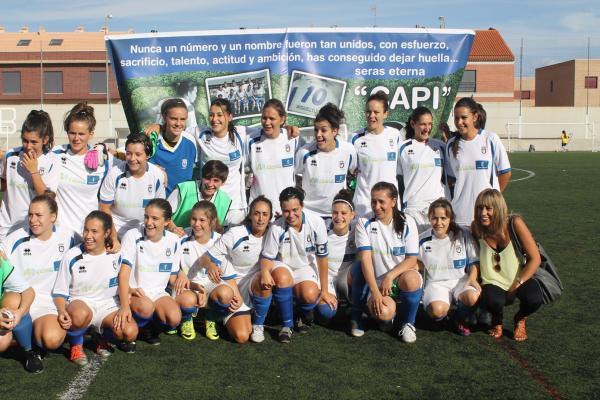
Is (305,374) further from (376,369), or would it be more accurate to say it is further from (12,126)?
(12,126)

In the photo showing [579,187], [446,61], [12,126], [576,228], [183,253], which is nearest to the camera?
[183,253]

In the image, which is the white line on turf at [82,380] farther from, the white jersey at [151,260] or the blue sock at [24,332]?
the white jersey at [151,260]

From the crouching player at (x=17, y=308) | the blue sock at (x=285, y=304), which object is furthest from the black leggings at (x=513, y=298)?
the crouching player at (x=17, y=308)

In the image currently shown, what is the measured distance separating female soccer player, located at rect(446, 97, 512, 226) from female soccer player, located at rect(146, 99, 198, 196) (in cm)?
191

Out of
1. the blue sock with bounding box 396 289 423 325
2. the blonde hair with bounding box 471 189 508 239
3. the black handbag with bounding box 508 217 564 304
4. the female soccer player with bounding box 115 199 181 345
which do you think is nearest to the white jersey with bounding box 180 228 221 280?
the female soccer player with bounding box 115 199 181 345

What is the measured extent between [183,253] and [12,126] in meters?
32.2

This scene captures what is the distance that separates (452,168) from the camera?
4.92 m

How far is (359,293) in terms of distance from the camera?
15.0 feet

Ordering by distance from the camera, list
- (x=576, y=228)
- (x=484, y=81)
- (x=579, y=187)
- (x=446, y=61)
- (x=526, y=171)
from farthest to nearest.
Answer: (x=484, y=81), (x=526, y=171), (x=579, y=187), (x=576, y=228), (x=446, y=61)

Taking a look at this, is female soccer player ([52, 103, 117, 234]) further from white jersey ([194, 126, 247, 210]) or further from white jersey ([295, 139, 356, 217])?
white jersey ([295, 139, 356, 217])

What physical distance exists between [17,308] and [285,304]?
1.60m

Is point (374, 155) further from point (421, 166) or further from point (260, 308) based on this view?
point (260, 308)

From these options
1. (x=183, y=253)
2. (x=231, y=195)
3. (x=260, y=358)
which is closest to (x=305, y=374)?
(x=260, y=358)

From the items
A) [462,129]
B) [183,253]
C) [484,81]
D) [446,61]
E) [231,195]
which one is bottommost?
[183,253]
